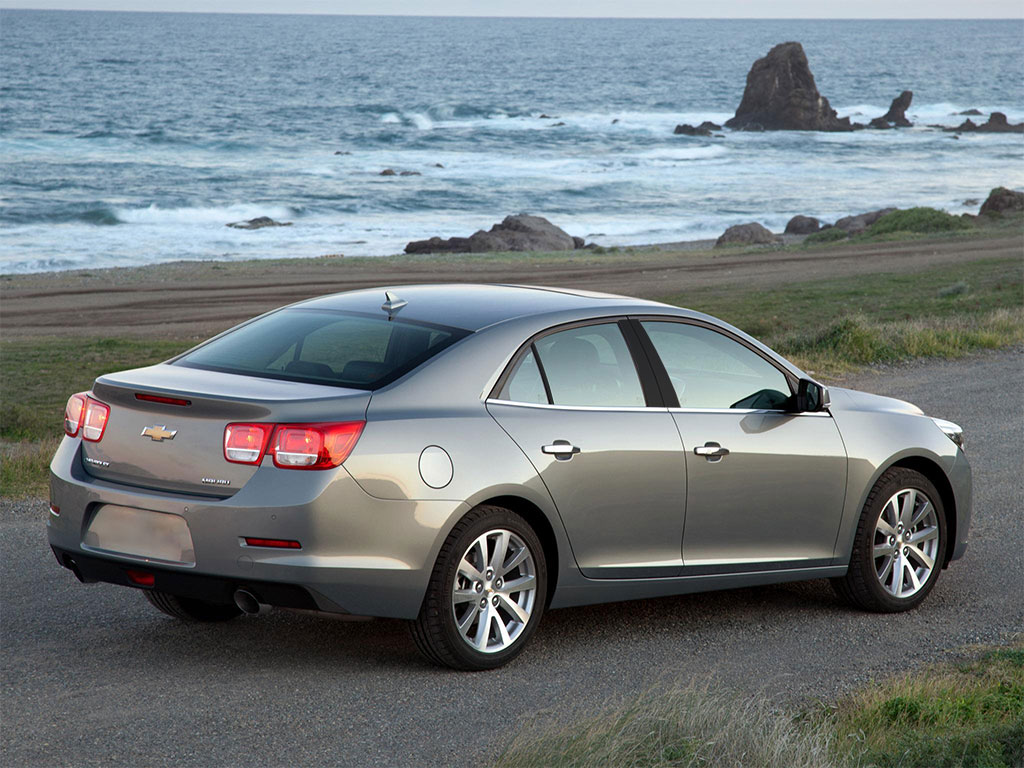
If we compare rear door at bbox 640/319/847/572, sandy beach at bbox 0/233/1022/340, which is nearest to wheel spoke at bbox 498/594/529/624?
rear door at bbox 640/319/847/572

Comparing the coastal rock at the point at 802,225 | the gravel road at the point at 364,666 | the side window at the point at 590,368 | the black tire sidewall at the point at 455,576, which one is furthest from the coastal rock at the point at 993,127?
the black tire sidewall at the point at 455,576

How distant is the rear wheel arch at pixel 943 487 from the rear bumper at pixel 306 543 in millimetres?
2868

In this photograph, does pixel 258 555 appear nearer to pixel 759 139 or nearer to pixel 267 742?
pixel 267 742

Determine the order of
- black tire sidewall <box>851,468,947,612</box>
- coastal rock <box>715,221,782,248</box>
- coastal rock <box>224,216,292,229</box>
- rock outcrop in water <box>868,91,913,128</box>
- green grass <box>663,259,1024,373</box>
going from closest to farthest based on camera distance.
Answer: black tire sidewall <box>851,468,947,612</box>, green grass <box>663,259,1024,373</box>, coastal rock <box>715,221,782,248</box>, coastal rock <box>224,216,292,229</box>, rock outcrop in water <box>868,91,913,128</box>

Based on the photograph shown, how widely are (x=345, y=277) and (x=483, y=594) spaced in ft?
85.6

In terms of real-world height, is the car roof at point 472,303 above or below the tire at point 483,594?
above

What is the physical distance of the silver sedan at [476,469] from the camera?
485cm

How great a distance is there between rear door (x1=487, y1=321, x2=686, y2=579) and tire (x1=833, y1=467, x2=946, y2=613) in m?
1.18

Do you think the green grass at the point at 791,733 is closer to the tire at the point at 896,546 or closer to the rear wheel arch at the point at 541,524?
the rear wheel arch at the point at 541,524

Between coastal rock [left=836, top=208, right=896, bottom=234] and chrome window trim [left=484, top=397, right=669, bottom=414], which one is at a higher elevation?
chrome window trim [left=484, top=397, right=669, bottom=414]

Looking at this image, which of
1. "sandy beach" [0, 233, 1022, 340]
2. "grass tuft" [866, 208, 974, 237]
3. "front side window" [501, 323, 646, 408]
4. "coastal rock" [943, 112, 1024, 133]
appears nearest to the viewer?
"front side window" [501, 323, 646, 408]

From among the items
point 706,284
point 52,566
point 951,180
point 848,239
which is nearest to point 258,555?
point 52,566

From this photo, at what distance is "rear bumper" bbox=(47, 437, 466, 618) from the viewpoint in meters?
4.78

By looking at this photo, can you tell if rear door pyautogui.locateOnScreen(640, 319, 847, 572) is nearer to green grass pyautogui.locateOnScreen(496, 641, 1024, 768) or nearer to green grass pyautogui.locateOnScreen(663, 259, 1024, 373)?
green grass pyautogui.locateOnScreen(496, 641, 1024, 768)
